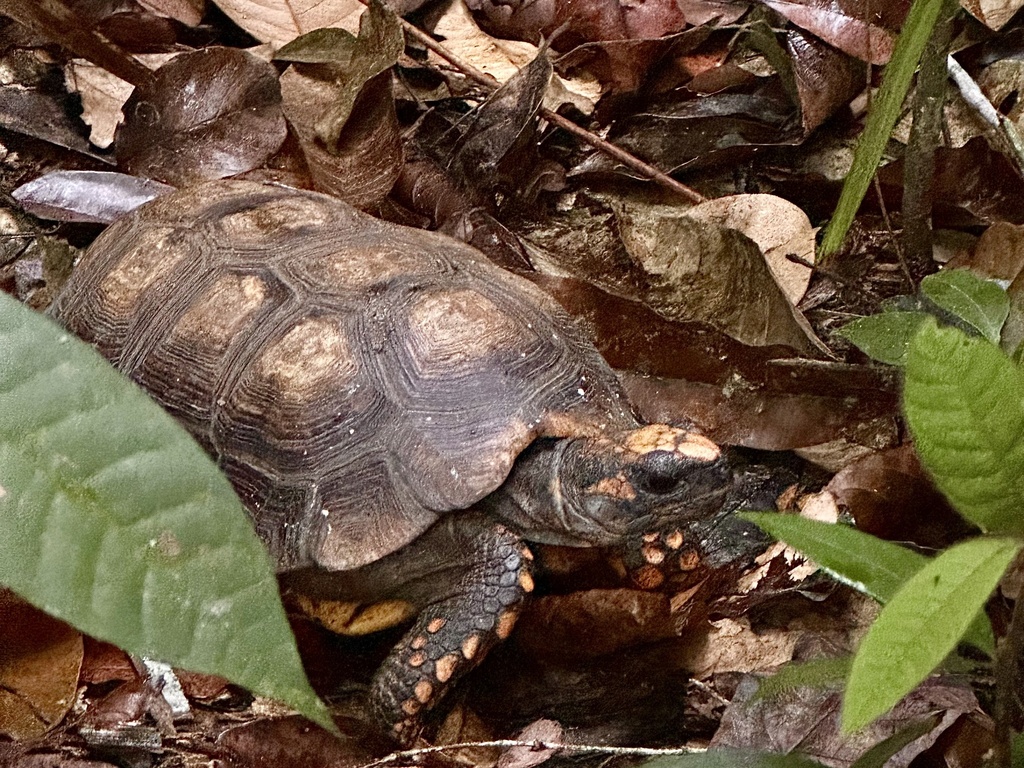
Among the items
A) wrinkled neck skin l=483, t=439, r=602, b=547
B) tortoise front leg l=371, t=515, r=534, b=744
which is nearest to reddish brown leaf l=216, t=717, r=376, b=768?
tortoise front leg l=371, t=515, r=534, b=744

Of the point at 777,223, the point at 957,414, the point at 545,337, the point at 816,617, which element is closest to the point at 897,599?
the point at 957,414

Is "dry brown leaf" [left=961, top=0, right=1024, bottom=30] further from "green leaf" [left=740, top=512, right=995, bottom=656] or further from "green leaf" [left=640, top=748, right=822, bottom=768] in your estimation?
"green leaf" [left=640, top=748, right=822, bottom=768]

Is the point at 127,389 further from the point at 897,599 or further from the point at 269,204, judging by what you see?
the point at 269,204

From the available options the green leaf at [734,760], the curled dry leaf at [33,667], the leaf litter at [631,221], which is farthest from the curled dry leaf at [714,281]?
the curled dry leaf at [33,667]

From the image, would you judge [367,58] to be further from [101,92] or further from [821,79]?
[821,79]

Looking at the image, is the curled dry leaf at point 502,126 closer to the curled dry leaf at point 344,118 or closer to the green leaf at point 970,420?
the curled dry leaf at point 344,118
